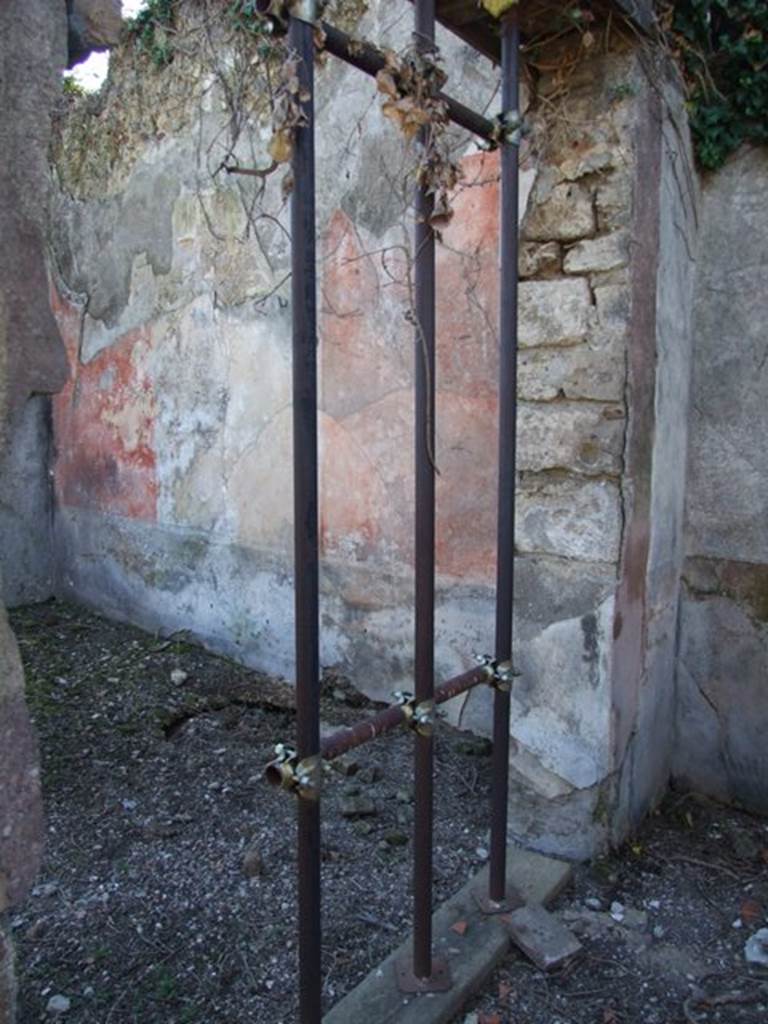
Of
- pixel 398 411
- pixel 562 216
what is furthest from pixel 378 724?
pixel 398 411

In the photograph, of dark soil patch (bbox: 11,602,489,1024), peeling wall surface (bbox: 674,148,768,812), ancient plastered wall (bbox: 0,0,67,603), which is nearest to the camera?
ancient plastered wall (bbox: 0,0,67,603)

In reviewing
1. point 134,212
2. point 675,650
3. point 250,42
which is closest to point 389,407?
point 675,650

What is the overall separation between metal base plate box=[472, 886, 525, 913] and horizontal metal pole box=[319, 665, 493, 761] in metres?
0.61

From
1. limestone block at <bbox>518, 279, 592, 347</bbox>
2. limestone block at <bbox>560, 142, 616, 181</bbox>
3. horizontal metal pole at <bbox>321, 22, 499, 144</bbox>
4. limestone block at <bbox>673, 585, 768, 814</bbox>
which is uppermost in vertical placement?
limestone block at <bbox>560, 142, 616, 181</bbox>

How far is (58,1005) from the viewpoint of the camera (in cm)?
180

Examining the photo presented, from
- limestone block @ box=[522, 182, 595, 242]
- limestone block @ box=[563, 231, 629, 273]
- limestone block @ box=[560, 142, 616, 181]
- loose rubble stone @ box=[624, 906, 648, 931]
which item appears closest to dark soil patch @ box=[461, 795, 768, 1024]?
loose rubble stone @ box=[624, 906, 648, 931]

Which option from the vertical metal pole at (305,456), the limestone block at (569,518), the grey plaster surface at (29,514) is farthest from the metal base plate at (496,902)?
the grey plaster surface at (29,514)

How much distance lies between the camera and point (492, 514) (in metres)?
2.87

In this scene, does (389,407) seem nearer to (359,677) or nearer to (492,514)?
(492,514)

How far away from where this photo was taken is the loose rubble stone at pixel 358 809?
257 cm

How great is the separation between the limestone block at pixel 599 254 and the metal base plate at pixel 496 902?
68.2 inches

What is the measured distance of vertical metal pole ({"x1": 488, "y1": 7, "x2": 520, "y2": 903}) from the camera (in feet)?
6.06

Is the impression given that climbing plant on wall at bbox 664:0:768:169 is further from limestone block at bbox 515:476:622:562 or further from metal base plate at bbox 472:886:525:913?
metal base plate at bbox 472:886:525:913

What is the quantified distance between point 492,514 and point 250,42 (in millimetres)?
2286
